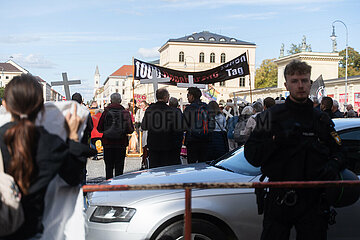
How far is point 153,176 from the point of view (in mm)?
4848

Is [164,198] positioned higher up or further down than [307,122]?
further down

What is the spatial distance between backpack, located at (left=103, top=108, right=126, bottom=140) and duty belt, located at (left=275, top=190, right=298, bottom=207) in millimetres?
5150

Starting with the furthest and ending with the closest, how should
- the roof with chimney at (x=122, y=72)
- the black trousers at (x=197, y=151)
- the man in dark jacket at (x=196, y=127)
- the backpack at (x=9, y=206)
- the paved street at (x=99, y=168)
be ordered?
the roof with chimney at (x=122, y=72) → the paved street at (x=99, y=168) → the black trousers at (x=197, y=151) → the man in dark jacket at (x=196, y=127) → the backpack at (x=9, y=206)

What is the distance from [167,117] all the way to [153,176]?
2565 mm

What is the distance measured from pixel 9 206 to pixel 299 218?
2061mm

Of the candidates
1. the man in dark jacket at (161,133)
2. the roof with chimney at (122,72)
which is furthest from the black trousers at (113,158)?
the roof with chimney at (122,72)

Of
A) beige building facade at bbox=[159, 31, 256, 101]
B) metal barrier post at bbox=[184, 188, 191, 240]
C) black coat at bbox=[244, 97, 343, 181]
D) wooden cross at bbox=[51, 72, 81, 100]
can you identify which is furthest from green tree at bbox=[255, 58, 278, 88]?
metal barrier post at bbox=[184, 188, 191, 240]

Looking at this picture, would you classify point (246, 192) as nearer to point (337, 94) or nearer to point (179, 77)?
point (179, 77)

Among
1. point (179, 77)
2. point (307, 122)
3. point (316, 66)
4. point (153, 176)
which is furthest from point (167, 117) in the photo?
point (316, 66)

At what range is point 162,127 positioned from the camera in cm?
723

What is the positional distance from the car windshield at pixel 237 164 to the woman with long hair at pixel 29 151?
8.63 ft

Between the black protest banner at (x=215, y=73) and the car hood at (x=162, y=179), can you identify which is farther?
the black protest banner at (x=215, y=73)

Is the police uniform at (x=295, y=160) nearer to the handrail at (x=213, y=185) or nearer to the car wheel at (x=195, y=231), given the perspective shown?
the handrail at (x=213, y=185)

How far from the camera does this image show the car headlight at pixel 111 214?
156 inches
